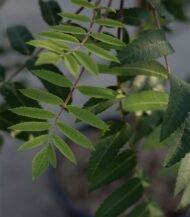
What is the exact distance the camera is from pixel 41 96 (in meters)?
0.64

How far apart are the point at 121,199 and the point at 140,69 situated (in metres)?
0.23

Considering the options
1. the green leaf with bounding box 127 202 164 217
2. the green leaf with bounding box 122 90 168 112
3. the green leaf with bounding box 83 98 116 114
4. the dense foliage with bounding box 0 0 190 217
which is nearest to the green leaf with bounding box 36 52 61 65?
the dense foliage with bounding box 0 0 190 217

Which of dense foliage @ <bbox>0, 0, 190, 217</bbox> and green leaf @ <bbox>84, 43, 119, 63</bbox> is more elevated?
green leaf @ <bbox>84, 43, 119, 63</bbox>

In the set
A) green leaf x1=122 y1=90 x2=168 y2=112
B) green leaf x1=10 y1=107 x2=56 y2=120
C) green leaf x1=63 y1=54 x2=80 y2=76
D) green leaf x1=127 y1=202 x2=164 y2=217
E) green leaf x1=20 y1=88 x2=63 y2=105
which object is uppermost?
green leaf x1=63 y1=54 x2=80 y2=76

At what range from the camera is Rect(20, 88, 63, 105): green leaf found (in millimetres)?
626

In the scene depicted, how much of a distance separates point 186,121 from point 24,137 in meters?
0.32

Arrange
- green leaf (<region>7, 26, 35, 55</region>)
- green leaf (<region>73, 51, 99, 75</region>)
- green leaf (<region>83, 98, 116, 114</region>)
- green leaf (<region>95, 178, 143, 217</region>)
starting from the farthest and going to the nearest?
1. green leaf (<region>7, 26, 35, 55</region>)
2. green leaf (<region>95, 178, 143, 217</region>)
3. green leaf (<region>83, 98, 116, 114</region>)
4. green leaf (<region>73, 51, 99, 75</region>)

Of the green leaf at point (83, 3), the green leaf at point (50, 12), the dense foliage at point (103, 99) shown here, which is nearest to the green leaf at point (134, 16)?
the dense foliage at point (103, 99)

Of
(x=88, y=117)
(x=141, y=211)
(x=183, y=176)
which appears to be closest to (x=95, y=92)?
(x=88, y=117)

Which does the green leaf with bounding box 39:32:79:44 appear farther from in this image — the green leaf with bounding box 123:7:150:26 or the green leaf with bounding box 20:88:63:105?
the green leaf with bounding box 123:7:150:26

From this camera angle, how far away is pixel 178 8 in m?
1.09

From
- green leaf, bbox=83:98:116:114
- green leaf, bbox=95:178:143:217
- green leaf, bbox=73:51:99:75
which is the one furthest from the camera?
green leaf, bbox=95:178:143:217

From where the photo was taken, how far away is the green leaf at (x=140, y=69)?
69 cm

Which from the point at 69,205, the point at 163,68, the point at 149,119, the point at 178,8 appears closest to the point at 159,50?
the point at 163,68
